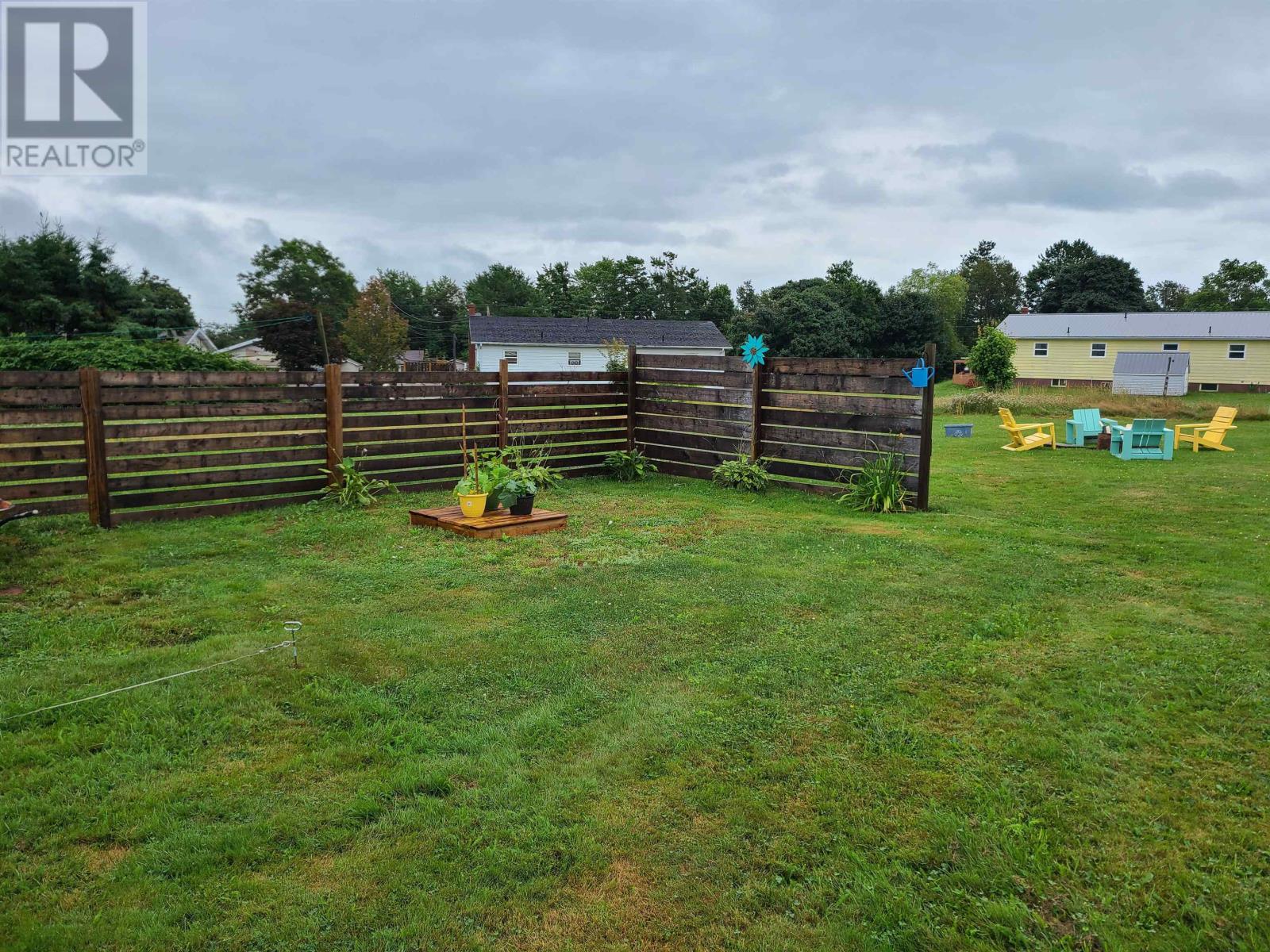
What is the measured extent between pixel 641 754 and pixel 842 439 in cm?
714

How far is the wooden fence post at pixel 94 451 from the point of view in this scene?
800cm

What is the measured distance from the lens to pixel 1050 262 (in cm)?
6700

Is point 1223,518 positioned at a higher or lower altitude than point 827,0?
lower

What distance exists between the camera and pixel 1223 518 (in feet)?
28.0

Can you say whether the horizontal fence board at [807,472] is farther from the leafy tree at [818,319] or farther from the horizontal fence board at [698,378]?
the leafy tree at [818,319]

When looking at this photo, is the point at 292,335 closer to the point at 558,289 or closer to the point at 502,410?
the point at 558,289

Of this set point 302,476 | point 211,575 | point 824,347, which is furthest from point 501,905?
point 824,347

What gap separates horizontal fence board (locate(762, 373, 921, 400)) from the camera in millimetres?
9188

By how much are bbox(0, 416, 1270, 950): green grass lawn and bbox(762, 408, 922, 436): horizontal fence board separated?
2.76 meters

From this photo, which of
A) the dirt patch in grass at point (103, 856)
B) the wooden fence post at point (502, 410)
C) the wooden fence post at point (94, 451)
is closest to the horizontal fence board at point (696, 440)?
the wooden fence post at point (502, 410)

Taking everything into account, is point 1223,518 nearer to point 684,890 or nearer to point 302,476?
point 684,890

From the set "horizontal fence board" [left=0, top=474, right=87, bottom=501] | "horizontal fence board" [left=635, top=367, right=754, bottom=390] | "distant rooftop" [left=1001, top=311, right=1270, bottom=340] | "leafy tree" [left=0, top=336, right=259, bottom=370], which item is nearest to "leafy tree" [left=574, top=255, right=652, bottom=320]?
"distant rooftop" [left=1001, top=311, right=1270, bottom=340]

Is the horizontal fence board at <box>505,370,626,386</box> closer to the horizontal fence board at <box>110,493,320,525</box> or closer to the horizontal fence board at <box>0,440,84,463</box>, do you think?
the horizontal fence board at <box>110,493,320,525</box>

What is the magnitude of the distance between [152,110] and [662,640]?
17.3 metres
